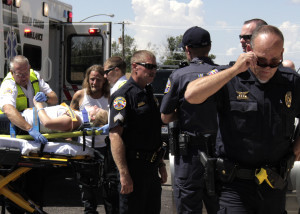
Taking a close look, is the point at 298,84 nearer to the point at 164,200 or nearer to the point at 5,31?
the point at 164,200

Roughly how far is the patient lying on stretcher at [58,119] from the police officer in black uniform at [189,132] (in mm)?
1242

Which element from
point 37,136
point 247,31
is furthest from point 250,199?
point 37,136

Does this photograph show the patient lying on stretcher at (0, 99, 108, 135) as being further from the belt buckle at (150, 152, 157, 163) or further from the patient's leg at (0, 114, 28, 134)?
the belt buckle at (150, 152, 157, 163)

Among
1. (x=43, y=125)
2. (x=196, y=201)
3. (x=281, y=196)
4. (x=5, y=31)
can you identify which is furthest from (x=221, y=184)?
(x=5, y=31)

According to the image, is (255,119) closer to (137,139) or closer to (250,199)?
(250,199)

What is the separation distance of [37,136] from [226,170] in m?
2.47

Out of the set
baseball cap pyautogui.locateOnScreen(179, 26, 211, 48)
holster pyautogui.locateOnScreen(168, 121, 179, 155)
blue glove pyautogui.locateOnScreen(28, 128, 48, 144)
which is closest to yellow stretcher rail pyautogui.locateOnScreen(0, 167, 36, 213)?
blue glove pyautogui.locateOnScreen(28, 128, 48, 144)

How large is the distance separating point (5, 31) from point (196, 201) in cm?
460

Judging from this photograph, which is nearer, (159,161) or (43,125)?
(159,161)

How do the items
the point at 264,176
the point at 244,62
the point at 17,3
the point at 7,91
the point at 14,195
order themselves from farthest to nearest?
1. the point at 17,3
2. the point at 7,91
3. the point at 14,195
4. the point at 264,176
5. the point at 244,62

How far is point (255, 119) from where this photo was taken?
2.88m

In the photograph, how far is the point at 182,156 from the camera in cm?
401

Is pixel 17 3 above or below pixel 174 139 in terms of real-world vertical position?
above

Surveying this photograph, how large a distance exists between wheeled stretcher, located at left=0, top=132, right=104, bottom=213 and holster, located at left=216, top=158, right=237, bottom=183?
2224 millimetres
